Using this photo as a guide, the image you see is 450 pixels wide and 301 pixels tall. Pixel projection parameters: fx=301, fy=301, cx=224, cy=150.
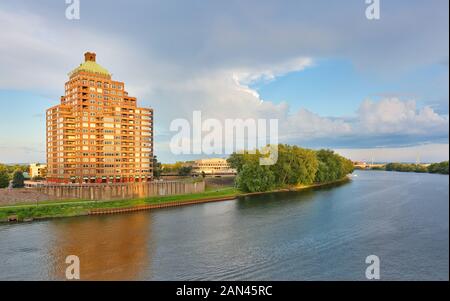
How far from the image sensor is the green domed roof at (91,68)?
170ft

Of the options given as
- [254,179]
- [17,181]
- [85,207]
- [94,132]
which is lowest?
[85,207]

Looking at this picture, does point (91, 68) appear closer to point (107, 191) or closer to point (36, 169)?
point (107, 191)

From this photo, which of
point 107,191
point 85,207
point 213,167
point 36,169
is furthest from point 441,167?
point 36,169

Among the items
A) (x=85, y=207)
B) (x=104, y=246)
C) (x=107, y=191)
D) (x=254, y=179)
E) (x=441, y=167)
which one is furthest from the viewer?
(x=254, y=179)

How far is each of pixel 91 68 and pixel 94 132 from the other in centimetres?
1140

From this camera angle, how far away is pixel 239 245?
19.6 meters

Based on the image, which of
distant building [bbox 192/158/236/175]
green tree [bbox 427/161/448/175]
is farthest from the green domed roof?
green tree [bbox 427/161/448/175]

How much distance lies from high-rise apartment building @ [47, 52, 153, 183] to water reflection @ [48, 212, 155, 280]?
925 inches

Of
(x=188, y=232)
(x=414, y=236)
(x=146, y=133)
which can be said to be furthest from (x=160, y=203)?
(x=414, y=236)

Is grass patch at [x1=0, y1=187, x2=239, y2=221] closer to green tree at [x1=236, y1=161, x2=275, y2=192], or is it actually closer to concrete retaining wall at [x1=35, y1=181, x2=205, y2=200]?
concrete retaining wall at [x1=35, y1=181, x2=205, y2=200]

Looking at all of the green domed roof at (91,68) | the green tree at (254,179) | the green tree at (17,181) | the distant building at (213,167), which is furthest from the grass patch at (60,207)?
the distant building at (213,167)

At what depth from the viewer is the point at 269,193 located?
162ft

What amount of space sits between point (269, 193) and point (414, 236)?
98.0 feet
